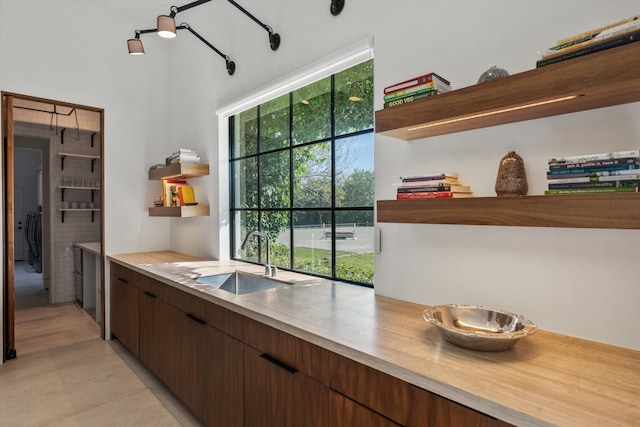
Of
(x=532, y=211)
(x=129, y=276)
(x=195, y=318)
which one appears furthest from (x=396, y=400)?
(x=129, y=276)

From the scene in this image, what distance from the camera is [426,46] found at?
1.61 meters

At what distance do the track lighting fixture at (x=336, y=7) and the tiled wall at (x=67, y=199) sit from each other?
9.22 ft

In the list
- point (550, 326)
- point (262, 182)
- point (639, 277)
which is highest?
point (262, 182)

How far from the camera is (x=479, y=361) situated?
1014mm

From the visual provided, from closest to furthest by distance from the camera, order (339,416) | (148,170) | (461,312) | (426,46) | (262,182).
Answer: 1. (339,416)
2. (461,312)
3. (426,46)
4. (262,182)
5. (148,170)

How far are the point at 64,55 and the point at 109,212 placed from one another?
149 cm

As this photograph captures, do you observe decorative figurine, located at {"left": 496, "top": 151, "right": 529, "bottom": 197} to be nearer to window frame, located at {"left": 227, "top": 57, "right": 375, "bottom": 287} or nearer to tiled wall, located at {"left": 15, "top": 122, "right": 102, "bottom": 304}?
window frame, located at {"left": 227, "top": 57, "right": 375, "bottom": 287}

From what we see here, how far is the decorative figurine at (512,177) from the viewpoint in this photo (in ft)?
4.06

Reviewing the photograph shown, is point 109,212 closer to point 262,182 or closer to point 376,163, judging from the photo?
point 262,182

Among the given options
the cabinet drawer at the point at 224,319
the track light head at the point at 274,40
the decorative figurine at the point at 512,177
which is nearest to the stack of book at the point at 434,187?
the decorative figurine at the point at 512,177

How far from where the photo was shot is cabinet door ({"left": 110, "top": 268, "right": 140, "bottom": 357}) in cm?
288

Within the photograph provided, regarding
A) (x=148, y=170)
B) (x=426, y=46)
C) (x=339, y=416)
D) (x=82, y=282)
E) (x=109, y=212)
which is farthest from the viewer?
(x=82, y=282)

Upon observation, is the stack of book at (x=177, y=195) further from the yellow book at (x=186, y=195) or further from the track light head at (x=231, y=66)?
the track light head at (x=231, y=66)

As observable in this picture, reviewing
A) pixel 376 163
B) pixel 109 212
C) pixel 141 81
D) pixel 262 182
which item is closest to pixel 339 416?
pixel 376 163
